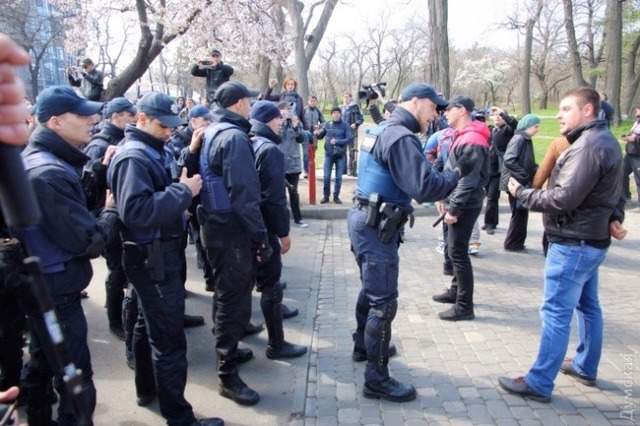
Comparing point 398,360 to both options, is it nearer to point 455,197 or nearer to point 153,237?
point 455,197

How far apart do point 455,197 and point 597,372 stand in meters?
1.82

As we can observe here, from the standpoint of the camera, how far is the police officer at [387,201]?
128 inches

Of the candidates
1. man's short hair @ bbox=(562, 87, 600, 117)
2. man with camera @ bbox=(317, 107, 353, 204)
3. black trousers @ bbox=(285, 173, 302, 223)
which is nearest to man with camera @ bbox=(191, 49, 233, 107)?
black trousers @ bbox=(285, 173, 302, 223)

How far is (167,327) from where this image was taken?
296 cm

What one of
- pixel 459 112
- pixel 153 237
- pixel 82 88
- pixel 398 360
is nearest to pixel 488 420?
pixel 398 360

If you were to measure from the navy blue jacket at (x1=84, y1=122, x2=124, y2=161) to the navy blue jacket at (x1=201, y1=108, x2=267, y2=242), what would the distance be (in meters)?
1.47

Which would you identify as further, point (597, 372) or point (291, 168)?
point (291, 168)

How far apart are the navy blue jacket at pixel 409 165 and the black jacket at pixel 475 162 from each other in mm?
1399

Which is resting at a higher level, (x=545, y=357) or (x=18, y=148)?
(x=18, y=148)

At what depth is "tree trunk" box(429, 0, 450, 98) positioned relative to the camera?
9773mm

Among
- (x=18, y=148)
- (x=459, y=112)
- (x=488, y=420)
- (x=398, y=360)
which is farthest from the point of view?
(x=459, y=112)

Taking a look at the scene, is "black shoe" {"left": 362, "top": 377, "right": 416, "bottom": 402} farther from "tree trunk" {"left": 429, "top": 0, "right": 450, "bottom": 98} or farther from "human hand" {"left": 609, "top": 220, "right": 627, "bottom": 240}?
"tree trunk" {"left": 429, "top": 0, "right": 450, "bottom": 98}

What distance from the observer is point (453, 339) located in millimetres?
4465

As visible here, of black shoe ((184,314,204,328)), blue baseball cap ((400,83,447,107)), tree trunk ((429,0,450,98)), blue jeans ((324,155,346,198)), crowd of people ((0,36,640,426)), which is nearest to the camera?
crowd of people ((0,36,640,426))
